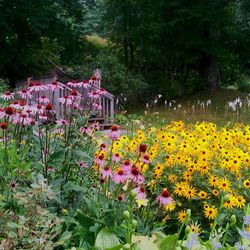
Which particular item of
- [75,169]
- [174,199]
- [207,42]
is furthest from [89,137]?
[207,42]

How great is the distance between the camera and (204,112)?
592 inches

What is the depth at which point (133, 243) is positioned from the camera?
234 cm

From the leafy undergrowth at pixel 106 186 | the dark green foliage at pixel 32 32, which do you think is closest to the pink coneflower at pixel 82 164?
the leafy undergrowth at pixel 106 186

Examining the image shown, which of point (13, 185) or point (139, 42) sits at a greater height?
point (139, 42)

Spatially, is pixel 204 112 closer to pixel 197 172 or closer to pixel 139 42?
pixel 139 42

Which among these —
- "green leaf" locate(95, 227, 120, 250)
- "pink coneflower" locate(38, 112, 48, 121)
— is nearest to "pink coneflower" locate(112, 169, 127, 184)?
"green leaf" locate(95, 227, 120, 250)

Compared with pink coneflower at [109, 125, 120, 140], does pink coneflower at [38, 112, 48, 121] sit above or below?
above

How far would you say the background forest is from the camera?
16.3 m

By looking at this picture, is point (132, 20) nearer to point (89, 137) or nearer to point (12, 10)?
point (12, 10)

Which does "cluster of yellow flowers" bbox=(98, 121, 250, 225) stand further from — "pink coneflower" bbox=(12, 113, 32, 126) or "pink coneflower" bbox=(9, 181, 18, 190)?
"pink coneflower" bbox=(9, 181, 18, 190)

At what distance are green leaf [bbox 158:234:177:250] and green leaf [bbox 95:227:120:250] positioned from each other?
254mm

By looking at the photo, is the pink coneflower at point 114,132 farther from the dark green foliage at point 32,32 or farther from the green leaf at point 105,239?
the dark green foliage at point 32,32

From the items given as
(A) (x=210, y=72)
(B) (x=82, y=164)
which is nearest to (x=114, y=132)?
(B) (x=82, y=164)

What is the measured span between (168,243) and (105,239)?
1.14 feet
